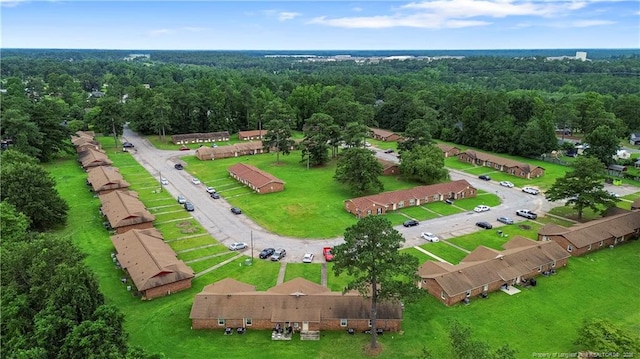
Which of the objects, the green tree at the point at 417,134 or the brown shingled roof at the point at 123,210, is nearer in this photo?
the brown shingled roof at the point at 123,210

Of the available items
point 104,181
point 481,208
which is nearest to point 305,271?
point 481,208

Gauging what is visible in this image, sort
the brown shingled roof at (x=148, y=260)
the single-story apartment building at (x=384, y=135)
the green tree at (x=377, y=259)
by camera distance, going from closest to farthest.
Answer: the green tree at (x=377, y=259), the brown shingled roof at (x=148, y=260), the single-story apartment building at (x=384, y=135)

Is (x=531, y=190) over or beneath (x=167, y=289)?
over

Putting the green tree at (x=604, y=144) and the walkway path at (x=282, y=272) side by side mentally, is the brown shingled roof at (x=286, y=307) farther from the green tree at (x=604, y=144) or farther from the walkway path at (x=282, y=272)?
the green tree at (x=604, y=144)

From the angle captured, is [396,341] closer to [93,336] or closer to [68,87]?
[93,336]

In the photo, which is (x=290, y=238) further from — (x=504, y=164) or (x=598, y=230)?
(x=504, y=164)

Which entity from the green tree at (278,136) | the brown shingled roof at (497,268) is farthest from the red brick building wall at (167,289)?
the green tree at (278,136)
